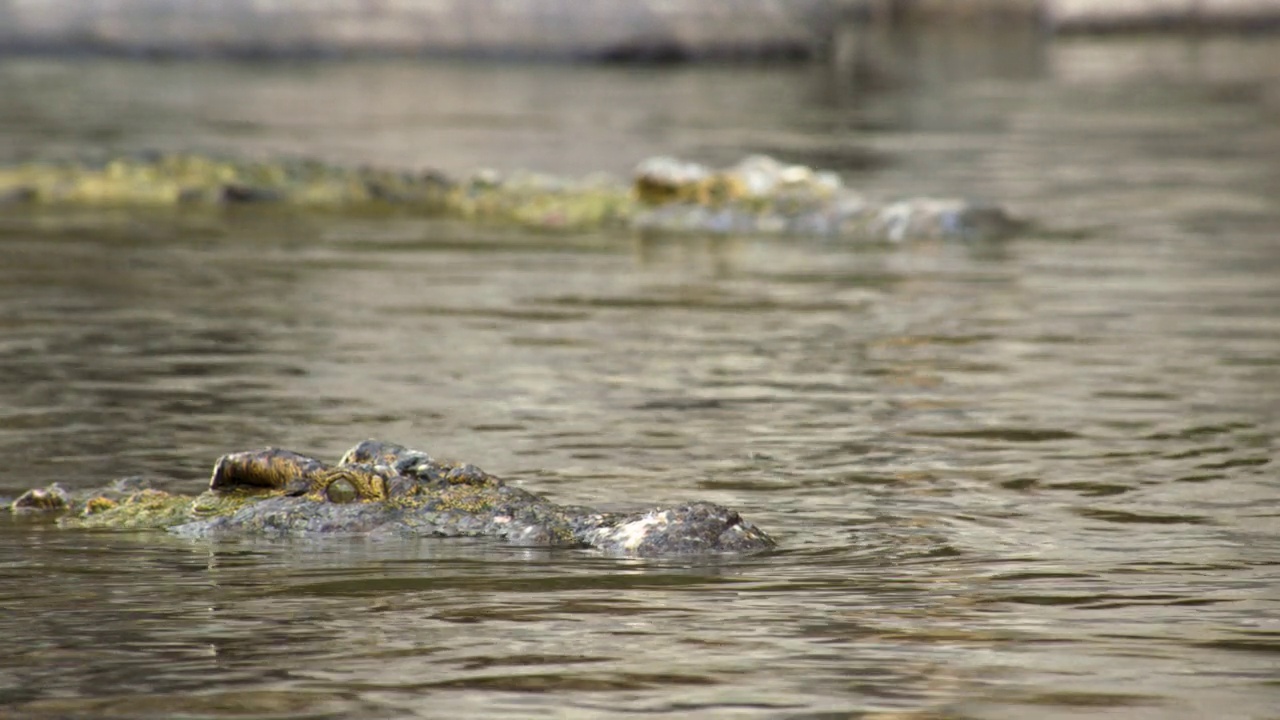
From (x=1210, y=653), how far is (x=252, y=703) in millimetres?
1632

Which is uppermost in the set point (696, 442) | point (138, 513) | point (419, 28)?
point (419, 28)

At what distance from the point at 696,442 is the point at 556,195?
7085 mm

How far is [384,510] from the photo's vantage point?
5449 millimetres

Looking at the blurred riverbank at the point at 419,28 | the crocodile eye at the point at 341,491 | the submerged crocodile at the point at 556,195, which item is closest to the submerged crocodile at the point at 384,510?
the crocodile eye at the point at 341,491

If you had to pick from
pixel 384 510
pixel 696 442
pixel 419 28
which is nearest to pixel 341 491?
pixel 384 510

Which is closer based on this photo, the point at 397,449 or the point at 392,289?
the point at 397,449

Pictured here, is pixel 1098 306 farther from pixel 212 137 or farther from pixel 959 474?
pixel 212 137

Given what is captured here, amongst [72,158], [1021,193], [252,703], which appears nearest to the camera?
[252,703]

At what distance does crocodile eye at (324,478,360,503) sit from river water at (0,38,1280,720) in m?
0.27

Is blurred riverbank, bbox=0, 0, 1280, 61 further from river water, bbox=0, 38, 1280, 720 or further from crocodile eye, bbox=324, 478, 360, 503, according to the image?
crocodile eye, bbox=324, 478, 360, 503

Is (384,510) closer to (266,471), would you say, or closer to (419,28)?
(266,471)

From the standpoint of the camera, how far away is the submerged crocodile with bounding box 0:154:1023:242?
40.7 feet

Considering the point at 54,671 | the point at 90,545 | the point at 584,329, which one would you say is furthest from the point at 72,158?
the point at 54,671

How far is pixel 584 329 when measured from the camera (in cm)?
891
